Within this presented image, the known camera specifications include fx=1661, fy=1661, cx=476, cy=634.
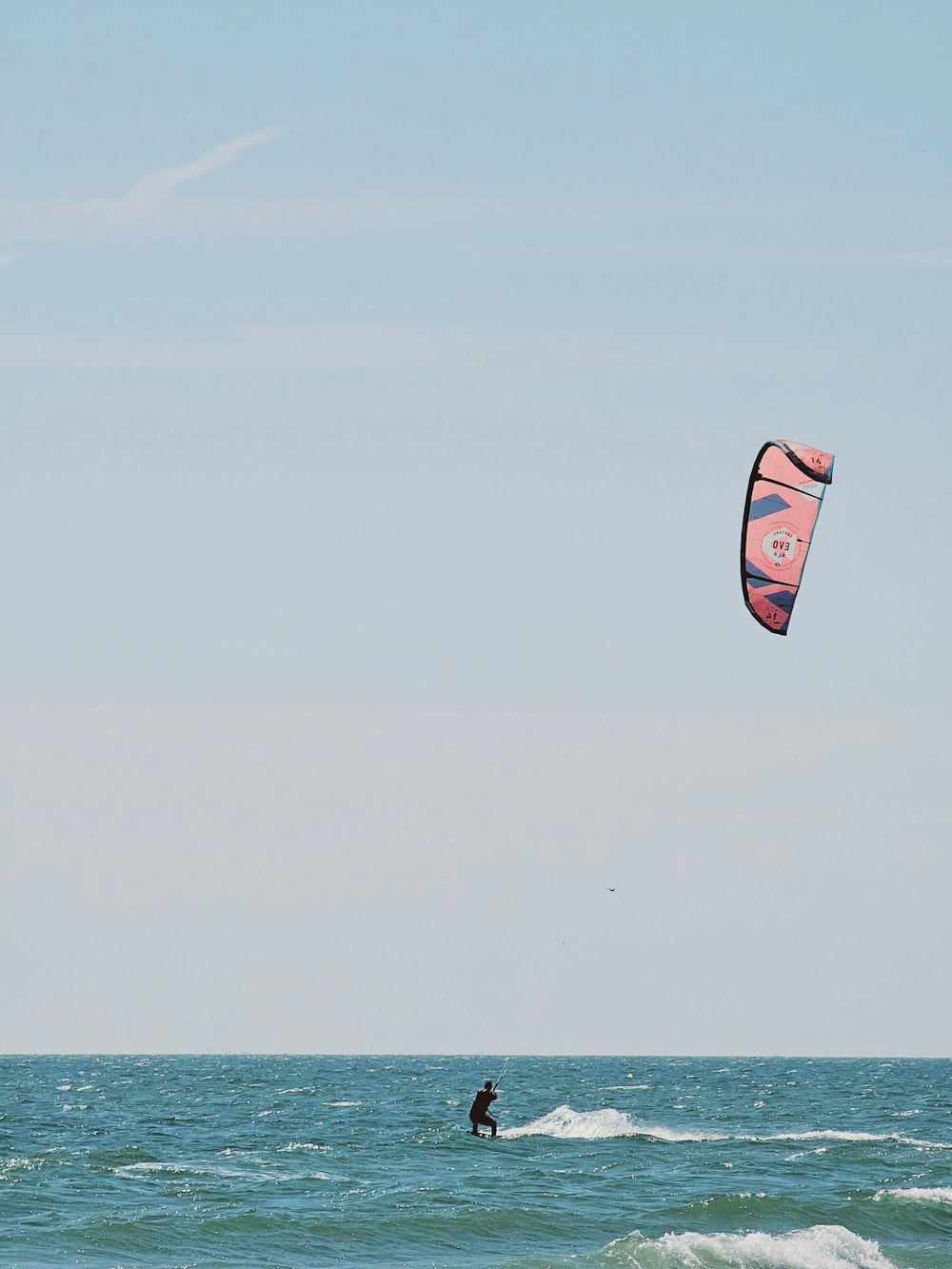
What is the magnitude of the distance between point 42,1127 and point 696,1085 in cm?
3482

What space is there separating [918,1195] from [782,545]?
1142 cm

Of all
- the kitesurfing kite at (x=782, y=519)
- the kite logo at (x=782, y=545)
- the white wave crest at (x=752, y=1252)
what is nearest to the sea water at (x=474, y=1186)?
the white wave crest at (x=752, y=1252)

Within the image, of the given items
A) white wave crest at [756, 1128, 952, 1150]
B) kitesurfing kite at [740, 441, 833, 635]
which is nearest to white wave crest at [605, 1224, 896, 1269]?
kitesurfing kite at [740, 441, 833, 635]

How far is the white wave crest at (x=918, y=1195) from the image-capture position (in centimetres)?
2583

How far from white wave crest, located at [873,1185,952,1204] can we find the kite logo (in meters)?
10.9

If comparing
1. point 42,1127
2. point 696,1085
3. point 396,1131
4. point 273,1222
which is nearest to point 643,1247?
point 273,1222

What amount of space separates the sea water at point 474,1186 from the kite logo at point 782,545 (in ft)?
29.4

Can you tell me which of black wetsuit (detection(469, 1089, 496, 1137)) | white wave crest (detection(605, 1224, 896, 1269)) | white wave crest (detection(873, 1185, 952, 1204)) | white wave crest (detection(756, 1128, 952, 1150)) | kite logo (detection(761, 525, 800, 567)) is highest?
kite logo (detection(761, 525, 800, 567))

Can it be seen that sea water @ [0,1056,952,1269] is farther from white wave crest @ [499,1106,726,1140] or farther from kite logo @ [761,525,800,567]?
kite logo @ [761,525,800,567]

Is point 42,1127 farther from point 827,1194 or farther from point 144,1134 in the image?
point 827,1194

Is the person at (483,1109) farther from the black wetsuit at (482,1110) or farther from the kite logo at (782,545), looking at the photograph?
the kite logo at (782,545)

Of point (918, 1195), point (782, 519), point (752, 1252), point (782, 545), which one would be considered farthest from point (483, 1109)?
point (782, 519)

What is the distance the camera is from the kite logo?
21.6 metres

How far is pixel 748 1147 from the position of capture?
3472cm
